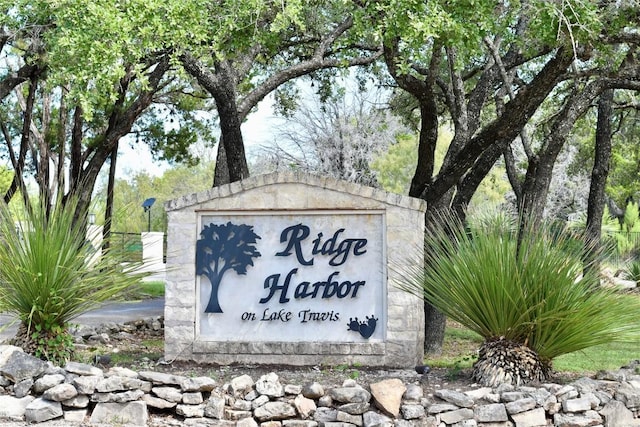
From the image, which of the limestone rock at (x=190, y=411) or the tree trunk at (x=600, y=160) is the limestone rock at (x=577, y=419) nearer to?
the limestone rock at (x=190, y=411)

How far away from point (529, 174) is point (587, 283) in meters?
6.19

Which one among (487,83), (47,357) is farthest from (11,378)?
(487,83)

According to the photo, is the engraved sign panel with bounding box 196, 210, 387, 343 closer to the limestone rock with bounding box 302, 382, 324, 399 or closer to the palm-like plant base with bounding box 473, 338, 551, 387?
the palm-like plant base with bounding box 473, 338, 551, 387

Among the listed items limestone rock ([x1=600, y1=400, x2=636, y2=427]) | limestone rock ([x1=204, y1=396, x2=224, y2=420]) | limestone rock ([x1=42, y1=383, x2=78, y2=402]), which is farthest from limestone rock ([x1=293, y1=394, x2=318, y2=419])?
limestone rock ([x1=600, y1=400, x2=636, y2=427])

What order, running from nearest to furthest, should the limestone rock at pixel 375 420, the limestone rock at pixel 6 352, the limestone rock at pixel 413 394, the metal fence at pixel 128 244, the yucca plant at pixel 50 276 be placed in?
1. the limestone rock at pixel 375 420
2. the limestone rock at pixel 413 394
3. the limestone rock at pixel 6 352
4. the yucca plant at pixel 50 276
5. the metal fence at pixel 128 244

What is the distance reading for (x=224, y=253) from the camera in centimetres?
949

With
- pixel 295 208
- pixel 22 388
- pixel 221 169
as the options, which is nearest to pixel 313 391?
pixel 22 388

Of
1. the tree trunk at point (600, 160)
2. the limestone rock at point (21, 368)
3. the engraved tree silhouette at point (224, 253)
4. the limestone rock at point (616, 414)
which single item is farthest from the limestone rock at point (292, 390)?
the tree trunk at point (600, 160)

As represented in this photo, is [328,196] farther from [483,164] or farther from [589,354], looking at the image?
[589,354]

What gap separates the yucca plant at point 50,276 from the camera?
7.73 meters

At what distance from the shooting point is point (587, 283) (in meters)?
7.55

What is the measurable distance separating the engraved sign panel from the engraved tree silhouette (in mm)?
11

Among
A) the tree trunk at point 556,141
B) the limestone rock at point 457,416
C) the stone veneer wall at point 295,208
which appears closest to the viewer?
the limestone rock at point 457,416

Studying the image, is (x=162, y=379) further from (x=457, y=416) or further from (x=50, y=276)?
(x=457, y=416)
